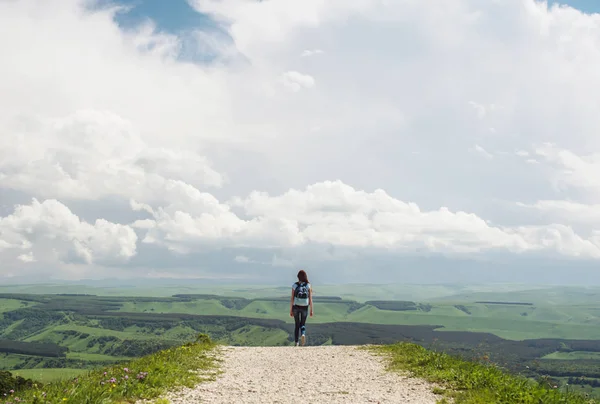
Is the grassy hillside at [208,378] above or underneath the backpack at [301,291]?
underneath

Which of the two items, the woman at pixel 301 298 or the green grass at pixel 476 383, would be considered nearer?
the green grass at pixel 476 383

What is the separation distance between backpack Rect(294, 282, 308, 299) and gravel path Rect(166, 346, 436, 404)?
3438mm

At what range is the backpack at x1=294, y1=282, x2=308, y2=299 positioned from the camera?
25.6 metres

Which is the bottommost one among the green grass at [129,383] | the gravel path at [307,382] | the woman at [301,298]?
the gravel path at [307,382]

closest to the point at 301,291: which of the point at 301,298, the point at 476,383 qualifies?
the point at 301,298

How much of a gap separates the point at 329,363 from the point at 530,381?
26.2 feet

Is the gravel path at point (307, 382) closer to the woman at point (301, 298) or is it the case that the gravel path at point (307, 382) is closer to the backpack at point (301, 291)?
the woman at point (301, 298)

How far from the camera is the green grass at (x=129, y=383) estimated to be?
37.8 ft

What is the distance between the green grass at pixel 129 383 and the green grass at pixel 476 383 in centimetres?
761

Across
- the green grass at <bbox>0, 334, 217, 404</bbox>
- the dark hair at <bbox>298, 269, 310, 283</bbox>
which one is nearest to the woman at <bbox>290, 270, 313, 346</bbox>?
the dark hair at <bbox>298, 269, 310, 283</bbox>

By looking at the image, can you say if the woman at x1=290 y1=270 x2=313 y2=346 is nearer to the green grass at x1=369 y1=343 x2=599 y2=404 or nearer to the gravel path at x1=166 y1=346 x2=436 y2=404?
the gravel path at x1=166 y1=346 x2=436 y2=404

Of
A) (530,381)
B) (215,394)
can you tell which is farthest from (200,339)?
(530,381)

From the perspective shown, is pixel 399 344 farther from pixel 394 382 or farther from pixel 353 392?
pixel 353 392

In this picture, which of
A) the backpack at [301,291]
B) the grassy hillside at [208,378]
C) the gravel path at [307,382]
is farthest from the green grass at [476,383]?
the backpack at [301,291]
